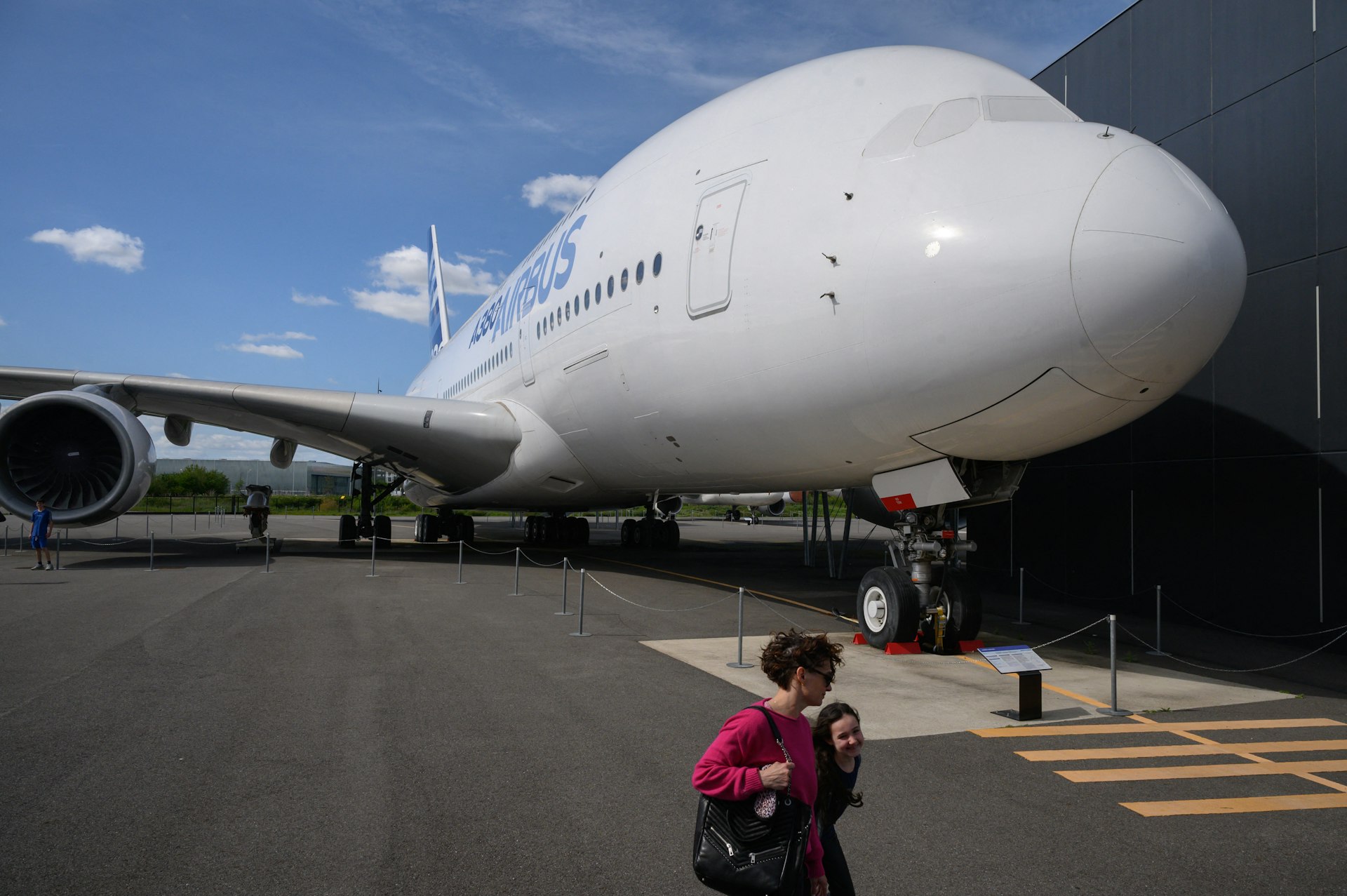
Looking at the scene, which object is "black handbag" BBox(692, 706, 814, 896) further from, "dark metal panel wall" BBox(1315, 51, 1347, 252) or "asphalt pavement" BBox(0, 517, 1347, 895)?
"dark metal panel wall" BBox(1315, 51, 1347, 252)

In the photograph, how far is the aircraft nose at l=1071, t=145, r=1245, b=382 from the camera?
5.81 meters

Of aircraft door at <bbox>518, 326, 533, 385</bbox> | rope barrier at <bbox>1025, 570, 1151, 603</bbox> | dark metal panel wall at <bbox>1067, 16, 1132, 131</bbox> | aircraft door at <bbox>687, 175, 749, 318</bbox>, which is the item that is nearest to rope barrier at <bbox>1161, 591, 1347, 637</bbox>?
rope barrier at <bbox>1025, 570, 1151, 603</bbox>

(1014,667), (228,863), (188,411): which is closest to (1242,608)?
(1014,667)

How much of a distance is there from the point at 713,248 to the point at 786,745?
263 inches

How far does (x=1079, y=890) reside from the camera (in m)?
3.33

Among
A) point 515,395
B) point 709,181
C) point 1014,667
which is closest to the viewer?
point 1014,667

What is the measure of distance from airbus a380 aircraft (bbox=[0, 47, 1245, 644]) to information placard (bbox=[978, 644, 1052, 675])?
176cm

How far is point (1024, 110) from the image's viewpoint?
23.3ft

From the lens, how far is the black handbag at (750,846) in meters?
2.34

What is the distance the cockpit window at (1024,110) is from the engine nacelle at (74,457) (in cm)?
1334

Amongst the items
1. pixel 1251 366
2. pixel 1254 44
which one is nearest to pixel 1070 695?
pixel 1251 366

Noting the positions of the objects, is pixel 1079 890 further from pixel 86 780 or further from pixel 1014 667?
pixel 86 780

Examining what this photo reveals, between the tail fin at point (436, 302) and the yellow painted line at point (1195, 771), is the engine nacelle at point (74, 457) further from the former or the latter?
the tail fin at point (436, 302)

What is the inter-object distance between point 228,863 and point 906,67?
311 inches
